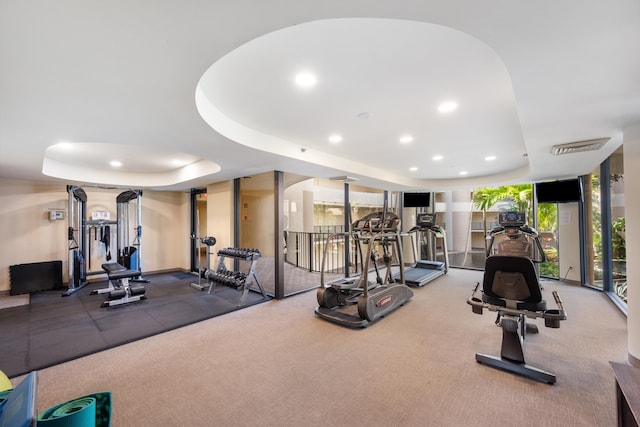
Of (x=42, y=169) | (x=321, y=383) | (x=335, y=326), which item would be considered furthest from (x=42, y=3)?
(x=42, y=169)

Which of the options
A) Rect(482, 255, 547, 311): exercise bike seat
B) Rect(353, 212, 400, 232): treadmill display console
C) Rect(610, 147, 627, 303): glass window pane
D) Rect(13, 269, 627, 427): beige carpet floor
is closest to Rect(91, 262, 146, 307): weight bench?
Rect(13, 269, 627, 427): beige carpet floor

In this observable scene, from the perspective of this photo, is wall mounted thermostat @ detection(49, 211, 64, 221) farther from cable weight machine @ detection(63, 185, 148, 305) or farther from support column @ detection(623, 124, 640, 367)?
support column @ detection(623, 124, 640, 367)

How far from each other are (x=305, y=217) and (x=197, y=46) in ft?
25.1

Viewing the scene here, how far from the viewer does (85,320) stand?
12.8 feet

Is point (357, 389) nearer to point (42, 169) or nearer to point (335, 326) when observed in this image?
point (335, 326)

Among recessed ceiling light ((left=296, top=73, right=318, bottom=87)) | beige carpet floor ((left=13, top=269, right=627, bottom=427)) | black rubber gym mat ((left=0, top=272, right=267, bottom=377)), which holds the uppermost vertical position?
recessed ceiling light ((left=296, top=73, right=318, bottom=87))

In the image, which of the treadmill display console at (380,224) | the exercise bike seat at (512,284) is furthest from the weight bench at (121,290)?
the exercise bike seat at (512,284)

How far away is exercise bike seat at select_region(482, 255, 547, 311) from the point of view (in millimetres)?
2527

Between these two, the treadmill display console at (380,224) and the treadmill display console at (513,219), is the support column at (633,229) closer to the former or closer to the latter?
the treadmill display console at (513,219)

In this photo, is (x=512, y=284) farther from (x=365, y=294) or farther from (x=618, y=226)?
(x=618, y=226)

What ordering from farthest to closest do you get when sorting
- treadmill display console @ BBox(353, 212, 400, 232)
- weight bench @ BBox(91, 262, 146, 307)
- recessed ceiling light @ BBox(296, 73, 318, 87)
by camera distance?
weight bench @ BBox(91, 262, 146, 307)
treadmill display console @ BBox(353, 212, 400, 232)
recessed ceiling light @ BBox(296, 73, 318, 87)

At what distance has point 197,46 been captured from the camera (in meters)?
1.53

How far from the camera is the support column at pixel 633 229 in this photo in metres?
2.57

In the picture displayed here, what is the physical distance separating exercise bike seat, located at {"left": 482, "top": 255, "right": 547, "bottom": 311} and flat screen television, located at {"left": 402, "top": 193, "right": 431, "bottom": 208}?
5.75m
